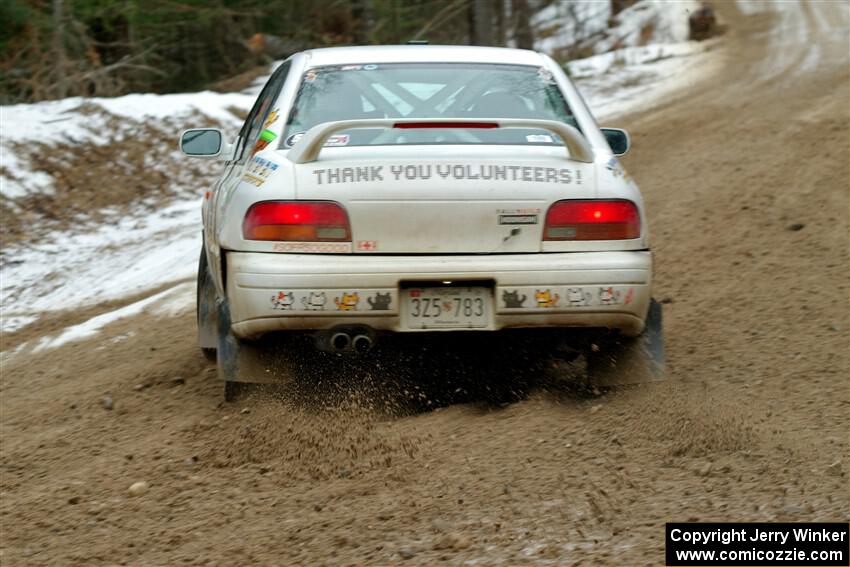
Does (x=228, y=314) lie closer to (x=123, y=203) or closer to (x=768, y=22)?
(x=123, y=203)

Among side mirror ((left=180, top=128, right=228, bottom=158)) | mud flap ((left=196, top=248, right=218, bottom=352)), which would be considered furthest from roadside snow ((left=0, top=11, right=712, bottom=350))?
side mirror ((left=180, top=128, right=228, bottom=158))

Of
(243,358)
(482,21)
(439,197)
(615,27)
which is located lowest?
(615,27)

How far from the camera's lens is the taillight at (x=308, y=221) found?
430 cm

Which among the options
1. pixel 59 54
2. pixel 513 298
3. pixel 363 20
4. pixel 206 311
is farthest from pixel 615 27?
pixel 513 298

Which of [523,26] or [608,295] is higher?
[608,295]

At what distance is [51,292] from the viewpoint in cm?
893

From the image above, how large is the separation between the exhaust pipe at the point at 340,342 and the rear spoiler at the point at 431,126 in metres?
0.71

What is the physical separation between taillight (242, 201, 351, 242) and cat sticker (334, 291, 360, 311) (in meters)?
0.22

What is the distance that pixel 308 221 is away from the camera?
4312mm

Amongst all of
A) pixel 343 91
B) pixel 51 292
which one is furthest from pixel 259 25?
pixel 343 91

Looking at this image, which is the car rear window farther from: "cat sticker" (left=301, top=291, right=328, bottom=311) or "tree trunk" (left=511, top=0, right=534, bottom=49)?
"tree trunk" (left=511, top=0, right=534, bottom=49)

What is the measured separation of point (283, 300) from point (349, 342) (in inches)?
12.4

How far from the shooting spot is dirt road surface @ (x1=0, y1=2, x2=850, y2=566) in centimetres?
349

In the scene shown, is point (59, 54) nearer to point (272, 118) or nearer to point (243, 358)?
point (272, 118)
